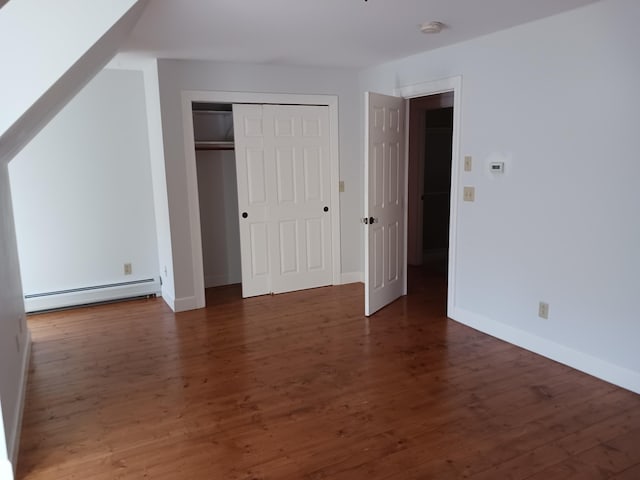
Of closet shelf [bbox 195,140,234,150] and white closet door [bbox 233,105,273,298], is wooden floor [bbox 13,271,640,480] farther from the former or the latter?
closet shelf [bbox 195,140,234,150]

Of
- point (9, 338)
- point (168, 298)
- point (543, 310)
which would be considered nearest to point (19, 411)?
point (9, 338)

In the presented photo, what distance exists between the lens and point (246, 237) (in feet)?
16.3

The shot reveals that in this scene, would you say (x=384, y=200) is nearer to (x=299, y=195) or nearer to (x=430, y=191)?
(x=299, y=195)

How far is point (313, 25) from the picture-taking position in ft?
10.6

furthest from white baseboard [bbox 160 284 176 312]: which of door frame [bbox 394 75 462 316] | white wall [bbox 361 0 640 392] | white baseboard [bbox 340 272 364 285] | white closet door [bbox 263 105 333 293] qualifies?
white wall [bbox 361 0 640 392]

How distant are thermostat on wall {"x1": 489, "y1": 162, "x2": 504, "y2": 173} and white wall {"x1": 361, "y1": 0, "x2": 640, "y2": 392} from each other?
4 cm

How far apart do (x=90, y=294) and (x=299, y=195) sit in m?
2.38

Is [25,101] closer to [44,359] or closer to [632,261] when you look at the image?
[44,359]

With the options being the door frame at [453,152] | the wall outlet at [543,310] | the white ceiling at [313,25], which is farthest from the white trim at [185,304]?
the wall outlet at [543,310]

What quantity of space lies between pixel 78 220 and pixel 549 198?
429 centimetres

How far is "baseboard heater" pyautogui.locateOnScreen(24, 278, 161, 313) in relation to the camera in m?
4.66

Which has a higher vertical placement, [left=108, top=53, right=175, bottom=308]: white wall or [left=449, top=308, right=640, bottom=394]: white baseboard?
[left=108, top=53, right=175, bottom=308]: white wall

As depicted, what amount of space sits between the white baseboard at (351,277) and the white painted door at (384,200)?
0.73 metres

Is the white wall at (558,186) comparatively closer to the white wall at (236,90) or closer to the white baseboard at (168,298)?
the white wall at (236,90)
